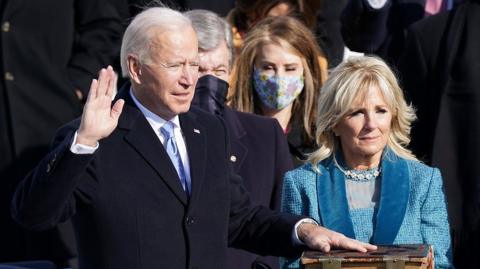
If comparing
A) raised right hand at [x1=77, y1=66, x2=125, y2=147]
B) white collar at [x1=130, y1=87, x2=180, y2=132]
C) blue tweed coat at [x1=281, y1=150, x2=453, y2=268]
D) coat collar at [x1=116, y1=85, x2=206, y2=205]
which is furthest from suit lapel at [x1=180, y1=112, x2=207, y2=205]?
blue tweed coat at [x1=281, y1=150, x2=453, y2=268]

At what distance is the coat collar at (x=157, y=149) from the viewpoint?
4699mm

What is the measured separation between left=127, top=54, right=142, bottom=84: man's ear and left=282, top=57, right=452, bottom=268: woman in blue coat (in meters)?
0.95

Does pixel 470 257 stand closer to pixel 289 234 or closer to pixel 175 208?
pixel 289 234

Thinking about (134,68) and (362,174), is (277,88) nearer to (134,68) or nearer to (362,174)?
(362,174)

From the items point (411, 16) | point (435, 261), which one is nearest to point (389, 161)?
point (435, 261)

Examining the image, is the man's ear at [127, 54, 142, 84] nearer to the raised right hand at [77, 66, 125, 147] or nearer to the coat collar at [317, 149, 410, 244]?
the raised right hand at [77, 66, 125, 147]

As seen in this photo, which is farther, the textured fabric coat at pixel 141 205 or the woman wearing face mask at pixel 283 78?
the woman wearing face mask at pixel 283 78

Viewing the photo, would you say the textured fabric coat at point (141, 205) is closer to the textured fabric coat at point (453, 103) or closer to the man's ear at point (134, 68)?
the man's ear at point (134, 68)

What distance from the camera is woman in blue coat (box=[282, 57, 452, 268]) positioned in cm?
517

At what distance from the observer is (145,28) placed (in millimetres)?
4766

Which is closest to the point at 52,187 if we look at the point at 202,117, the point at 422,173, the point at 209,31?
the point at 202,117

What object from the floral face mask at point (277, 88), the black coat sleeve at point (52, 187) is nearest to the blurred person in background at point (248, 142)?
the floral face mask at point (277, 88)

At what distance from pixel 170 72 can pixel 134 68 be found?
164 millimetres

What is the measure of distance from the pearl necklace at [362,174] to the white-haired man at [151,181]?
20.2 inches
